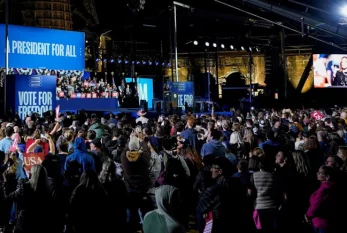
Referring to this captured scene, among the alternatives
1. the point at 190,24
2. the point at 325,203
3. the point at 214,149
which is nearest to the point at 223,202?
the point at 325,203

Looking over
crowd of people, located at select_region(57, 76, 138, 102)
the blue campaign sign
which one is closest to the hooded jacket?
the blue campaign sign

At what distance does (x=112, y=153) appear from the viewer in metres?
10.1

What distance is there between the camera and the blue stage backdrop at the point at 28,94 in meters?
17.0

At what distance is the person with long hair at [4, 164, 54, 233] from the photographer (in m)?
6.67

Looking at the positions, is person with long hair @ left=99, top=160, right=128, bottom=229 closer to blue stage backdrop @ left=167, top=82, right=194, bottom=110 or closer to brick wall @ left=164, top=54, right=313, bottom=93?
blue stage backdrop @ left=167, top=82, right=194, bottom=110

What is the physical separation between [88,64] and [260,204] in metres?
31.9

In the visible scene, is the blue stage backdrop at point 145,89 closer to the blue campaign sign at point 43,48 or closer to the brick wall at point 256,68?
the brick wall at point 256,68

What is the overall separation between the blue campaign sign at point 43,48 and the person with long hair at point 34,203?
18.2 metres

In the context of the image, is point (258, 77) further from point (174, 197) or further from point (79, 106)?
point (174, 197)

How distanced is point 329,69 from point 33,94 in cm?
2496

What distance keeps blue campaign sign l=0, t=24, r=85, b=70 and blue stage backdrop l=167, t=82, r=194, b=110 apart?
15.6ft

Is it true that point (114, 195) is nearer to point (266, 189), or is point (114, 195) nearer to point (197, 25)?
point (266, 189)

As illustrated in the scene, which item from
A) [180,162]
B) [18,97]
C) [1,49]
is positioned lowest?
[180,162]

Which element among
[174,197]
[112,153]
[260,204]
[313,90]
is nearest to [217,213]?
[260,204]
